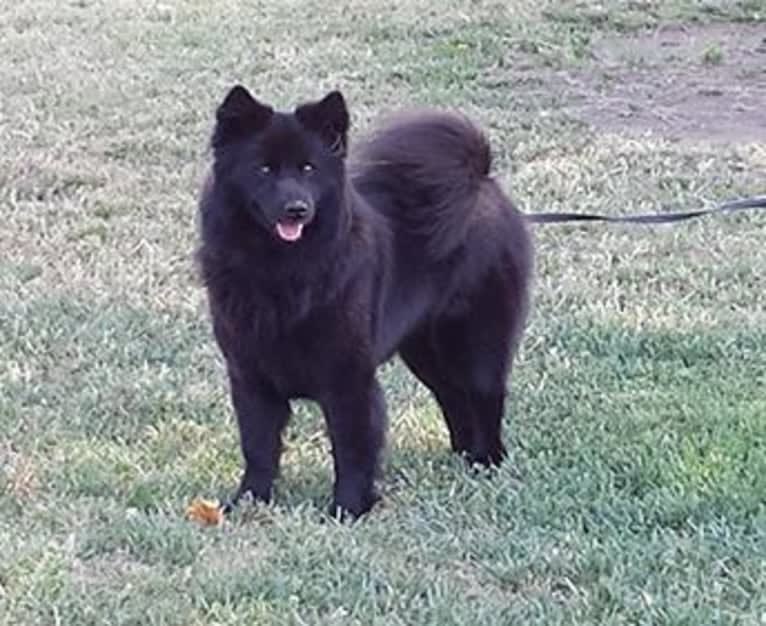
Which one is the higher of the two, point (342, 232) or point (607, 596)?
point (342, 232)

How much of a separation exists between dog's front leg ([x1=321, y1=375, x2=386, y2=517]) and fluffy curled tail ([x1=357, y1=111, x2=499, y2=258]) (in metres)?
0.52

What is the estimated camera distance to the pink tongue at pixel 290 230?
454 centimetres

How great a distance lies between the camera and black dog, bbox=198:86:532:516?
464 centimetres

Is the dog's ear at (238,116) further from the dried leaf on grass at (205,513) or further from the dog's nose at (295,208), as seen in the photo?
the dried leaf on grass at (205,513)

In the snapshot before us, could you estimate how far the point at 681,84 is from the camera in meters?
12.8

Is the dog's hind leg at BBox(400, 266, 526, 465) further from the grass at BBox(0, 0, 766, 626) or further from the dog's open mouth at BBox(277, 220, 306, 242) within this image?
the dog's open mouth at BBox(277, 220, 306, 242)

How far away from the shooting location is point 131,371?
20.2 feet

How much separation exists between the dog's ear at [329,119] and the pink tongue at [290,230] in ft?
0.84

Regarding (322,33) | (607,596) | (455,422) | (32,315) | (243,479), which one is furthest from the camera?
(322,33)

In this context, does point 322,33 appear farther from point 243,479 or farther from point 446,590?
point 446,590

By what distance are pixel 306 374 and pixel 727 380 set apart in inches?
72.3

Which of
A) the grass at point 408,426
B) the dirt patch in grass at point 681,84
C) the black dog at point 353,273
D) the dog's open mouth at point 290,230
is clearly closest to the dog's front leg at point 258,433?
the black dog at point 353,273

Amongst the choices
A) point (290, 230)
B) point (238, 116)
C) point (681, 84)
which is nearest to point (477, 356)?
point (290, 230)

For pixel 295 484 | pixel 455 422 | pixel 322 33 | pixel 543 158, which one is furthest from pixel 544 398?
pixel 322 33
